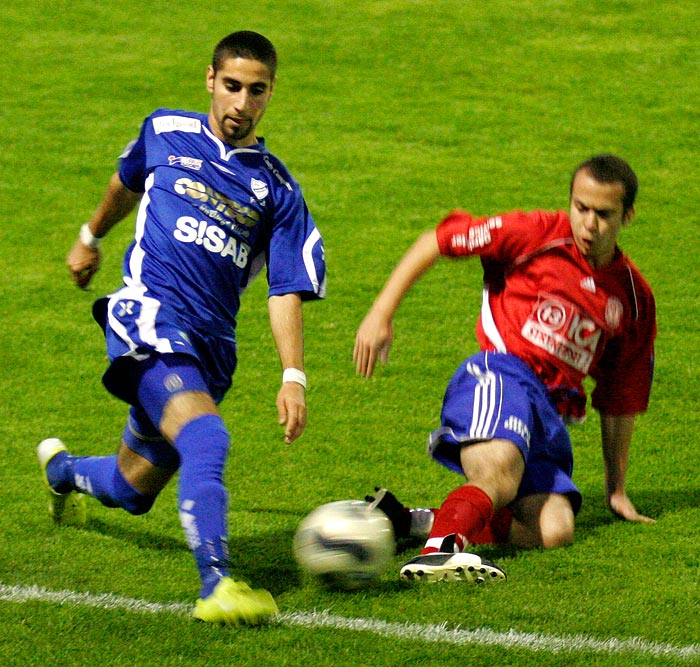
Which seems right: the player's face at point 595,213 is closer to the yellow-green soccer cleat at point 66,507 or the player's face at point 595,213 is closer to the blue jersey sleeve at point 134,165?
the blue jersey sleeve at point 134,165

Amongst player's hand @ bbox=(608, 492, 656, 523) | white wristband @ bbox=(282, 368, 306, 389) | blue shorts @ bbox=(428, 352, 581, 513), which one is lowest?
player's hand @ bbox=(608, 492, 656, 523)

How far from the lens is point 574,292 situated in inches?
206

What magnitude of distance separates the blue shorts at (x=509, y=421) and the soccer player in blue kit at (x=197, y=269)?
2.70 ft

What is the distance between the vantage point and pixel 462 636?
Answer: 399 centimetres

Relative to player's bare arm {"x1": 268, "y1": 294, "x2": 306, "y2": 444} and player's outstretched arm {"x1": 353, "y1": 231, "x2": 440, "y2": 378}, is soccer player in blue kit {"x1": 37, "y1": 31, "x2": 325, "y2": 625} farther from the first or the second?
player's outstretched arm {"x1": 353, "y1": 231, "x2": 440, "y2": 378}

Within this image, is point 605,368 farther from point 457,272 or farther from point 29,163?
point 29,163

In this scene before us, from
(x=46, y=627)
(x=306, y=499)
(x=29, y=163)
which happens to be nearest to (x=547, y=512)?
(x=306, y=499)

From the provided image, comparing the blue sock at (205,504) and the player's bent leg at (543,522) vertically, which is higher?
the blue sock at (205,504)

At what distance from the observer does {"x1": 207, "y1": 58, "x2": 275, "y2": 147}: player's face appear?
480cm

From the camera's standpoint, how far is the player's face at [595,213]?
16.7ft

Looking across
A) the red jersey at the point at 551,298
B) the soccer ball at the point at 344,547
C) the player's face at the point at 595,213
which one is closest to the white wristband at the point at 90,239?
the red jersey at the point at 551,298

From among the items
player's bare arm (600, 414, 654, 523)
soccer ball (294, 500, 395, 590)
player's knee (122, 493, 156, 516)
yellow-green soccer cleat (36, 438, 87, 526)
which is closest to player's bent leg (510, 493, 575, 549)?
player's bare arm (600, 414, 654, 523)

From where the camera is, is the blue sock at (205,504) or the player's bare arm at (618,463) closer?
the blue sock at (205,504)

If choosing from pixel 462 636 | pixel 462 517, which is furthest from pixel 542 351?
pixel 462 636
